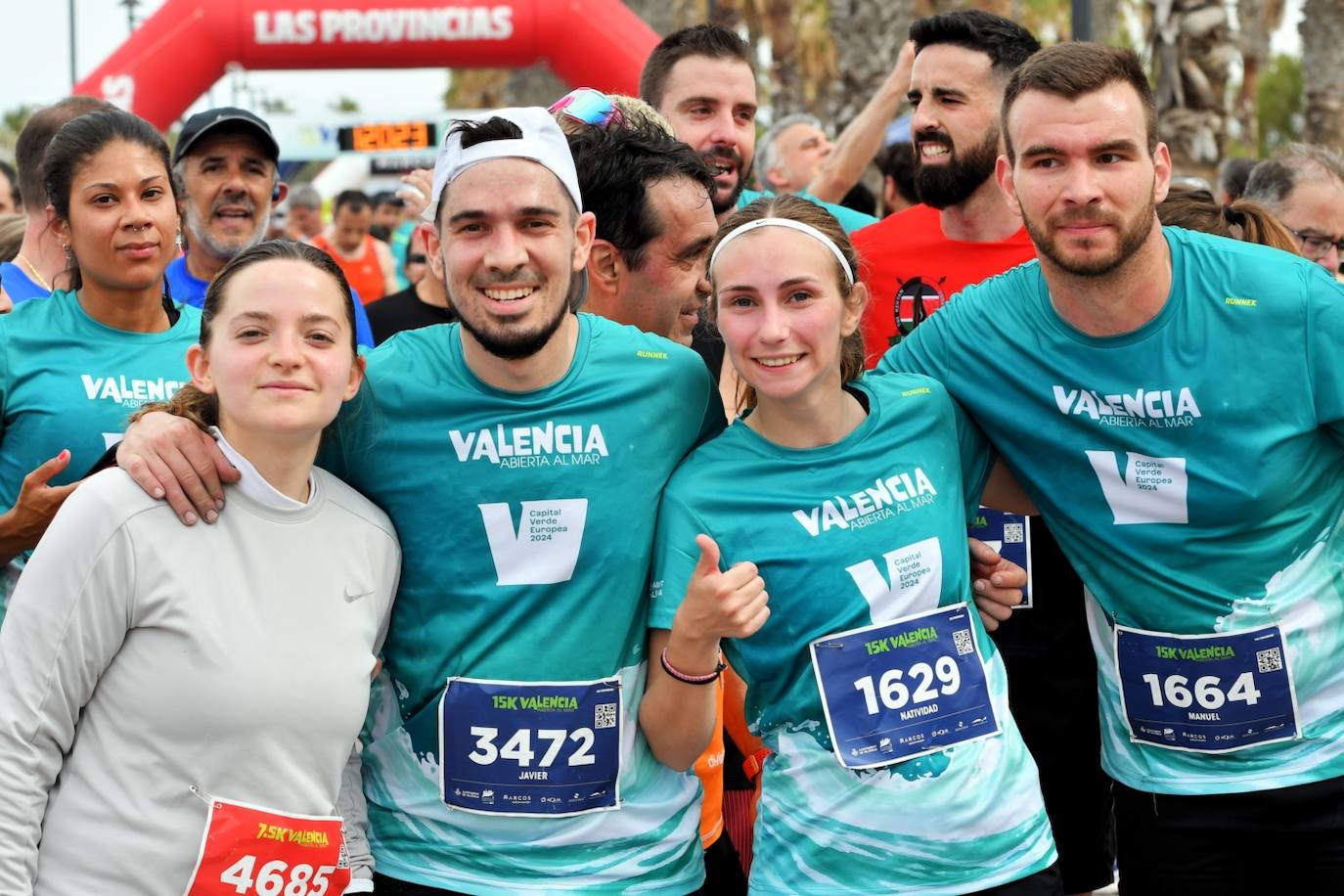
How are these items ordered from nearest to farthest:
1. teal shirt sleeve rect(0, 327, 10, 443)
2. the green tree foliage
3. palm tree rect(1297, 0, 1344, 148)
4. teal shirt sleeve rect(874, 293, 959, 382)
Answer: teal shirt sleeve rect(874, 293, 959, 382) < teal shirt sleeve rect(0, 327, 10, 443) < palm tree rect(1297, 0, 1344, 148) < the green tree foliage

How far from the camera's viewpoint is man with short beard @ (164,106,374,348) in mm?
5078

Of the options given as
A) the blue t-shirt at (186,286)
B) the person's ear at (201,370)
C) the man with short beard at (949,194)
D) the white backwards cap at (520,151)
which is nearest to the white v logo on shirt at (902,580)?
the white backwards cap at (520,151)

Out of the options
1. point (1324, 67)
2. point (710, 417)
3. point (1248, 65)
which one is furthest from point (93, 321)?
point (1248, 65)

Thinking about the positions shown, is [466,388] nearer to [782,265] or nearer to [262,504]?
[262,504]

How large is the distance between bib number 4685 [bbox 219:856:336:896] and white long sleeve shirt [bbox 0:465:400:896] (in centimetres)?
8

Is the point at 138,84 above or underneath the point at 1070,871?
above

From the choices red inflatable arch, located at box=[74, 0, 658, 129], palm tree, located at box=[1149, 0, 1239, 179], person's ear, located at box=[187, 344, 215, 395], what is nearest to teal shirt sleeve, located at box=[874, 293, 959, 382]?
person's ear, located at box=[187, 344, 215, 395]

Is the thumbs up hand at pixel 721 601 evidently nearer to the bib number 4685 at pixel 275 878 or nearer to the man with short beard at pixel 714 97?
the bib number 4685 at pixel 275 878

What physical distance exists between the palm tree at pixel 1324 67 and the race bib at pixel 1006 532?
10.6m

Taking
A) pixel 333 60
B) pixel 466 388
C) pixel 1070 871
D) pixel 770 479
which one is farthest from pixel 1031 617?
pixel 333 60

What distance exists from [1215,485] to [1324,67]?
38.1 ft

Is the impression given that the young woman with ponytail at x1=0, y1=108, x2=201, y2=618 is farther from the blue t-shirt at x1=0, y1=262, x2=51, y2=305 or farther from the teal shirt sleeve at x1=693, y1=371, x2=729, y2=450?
the teal shirt sleeve at x1=693, y1=371, x2=729, y2=450

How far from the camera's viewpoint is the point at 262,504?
9.44ft

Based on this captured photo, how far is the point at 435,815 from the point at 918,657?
99cm
